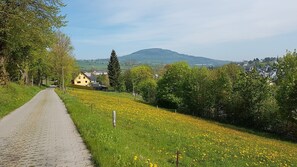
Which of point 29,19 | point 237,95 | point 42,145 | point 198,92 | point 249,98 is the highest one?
point 29,19

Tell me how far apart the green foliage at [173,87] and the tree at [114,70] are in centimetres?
5121

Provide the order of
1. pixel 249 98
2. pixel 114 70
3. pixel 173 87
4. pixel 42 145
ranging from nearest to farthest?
pixel 42 145 < pixel 249 98 < pixel 173 87 < pixel 114 70

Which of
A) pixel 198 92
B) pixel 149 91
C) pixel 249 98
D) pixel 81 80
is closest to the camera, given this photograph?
pixel 249 98

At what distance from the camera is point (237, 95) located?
60.9 meters

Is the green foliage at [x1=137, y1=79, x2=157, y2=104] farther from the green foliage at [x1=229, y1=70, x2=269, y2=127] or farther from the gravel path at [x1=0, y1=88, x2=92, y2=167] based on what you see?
the gravel path at [x1=0, y1=88, x2=92, y2=167]

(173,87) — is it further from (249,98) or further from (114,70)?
(114,70)

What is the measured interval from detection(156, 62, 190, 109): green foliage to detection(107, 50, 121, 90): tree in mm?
51205

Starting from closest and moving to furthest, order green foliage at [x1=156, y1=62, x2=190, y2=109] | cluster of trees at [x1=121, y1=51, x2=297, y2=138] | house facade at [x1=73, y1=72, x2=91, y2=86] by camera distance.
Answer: cluster of trees at [x1=121, y1=51, x2=297, y2=138]
green foliage at [x1=156, y1=62, x2=190, y2=109]
house facade at [x1=73, y1=72, x2=91, y2=86]

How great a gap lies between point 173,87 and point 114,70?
2175 inches

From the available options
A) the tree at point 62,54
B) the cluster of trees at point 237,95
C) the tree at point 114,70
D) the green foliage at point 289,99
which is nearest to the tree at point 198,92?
the cluster of trees at point 237,95

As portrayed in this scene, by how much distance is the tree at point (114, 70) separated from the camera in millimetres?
132125

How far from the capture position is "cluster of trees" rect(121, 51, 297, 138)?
1937 inches

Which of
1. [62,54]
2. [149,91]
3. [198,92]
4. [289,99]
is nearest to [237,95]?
[198,92]

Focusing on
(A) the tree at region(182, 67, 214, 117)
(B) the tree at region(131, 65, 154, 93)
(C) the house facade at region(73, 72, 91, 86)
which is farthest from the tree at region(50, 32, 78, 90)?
(C) the house facade at region(73, 72, 91, 86)
